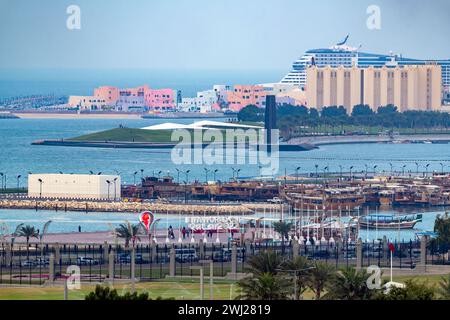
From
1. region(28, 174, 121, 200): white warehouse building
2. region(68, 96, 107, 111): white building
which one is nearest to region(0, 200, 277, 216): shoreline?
region(28, 174, 121, 200): white warehouse building

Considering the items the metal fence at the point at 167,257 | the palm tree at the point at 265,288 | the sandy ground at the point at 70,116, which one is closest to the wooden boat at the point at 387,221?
the metal fence at the point at 167,257

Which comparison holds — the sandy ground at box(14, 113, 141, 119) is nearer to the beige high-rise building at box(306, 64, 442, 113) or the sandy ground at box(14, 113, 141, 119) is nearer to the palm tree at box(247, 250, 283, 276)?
the beige high-rise building at box(306, 64, 442, 113)

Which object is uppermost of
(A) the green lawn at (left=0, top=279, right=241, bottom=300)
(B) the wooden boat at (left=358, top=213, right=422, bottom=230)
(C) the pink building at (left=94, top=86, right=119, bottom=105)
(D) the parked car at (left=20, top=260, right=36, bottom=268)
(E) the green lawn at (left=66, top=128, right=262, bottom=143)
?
(C) the pink building at (left=94, top=86, right=119, bottom=105)

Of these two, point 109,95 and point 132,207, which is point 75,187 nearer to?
point 132,207

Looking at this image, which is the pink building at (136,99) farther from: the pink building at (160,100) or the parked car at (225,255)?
the parked car at (225,255)
